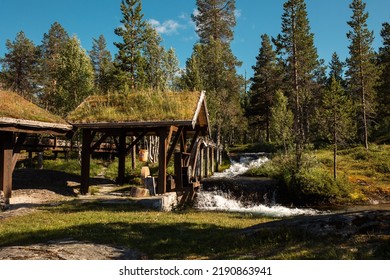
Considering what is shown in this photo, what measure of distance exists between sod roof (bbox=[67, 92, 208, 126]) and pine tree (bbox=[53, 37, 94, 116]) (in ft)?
52.2

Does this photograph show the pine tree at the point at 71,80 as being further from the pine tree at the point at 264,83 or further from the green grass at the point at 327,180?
the pine tree at the point at 264,83

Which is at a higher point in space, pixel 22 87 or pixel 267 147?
pixel 22 87

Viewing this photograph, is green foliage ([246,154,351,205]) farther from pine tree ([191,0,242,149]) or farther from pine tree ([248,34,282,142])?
pine tree ([248,34,282,142])

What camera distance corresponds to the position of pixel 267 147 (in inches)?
2045

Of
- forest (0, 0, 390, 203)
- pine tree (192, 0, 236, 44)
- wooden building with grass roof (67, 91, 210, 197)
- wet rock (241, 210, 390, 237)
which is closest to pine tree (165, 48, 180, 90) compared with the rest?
forest (0, 0, 390, 203)

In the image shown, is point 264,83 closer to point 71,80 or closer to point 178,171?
point 71,80

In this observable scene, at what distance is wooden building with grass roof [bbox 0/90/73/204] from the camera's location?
1339cm

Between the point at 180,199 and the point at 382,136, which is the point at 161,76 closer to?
the point at 180,199

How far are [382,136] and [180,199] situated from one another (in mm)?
41533

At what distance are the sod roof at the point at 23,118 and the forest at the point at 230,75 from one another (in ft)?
14.8

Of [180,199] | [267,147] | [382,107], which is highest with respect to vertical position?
[382,107]
